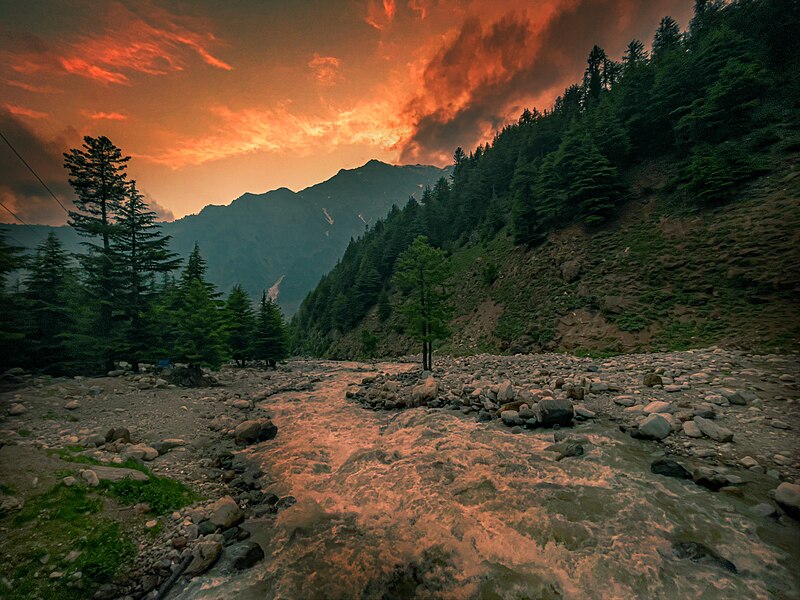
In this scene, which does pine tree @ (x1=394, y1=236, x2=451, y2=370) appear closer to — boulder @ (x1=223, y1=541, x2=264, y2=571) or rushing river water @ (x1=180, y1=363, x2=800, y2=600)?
rushing river water @ (x1=180, y1=363, x2=800, y2=600)

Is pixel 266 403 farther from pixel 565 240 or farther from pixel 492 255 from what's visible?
pixel 492 255

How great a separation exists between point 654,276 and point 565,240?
410 inches

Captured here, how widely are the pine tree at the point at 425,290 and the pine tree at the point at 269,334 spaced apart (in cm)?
2187

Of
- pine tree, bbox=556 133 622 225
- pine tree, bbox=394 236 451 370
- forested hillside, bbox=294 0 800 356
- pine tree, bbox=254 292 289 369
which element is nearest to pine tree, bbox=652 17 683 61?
forested hillside, bbox=294 0 800 356

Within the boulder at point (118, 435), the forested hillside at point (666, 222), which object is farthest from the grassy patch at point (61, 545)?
the forested hillside at point (666, 222)

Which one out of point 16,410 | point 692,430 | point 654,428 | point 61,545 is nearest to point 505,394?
point 654,428

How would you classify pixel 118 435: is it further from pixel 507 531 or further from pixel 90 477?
pixel 507 531

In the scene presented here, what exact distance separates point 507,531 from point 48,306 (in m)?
30.4

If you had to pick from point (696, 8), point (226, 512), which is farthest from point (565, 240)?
point (696, 8)

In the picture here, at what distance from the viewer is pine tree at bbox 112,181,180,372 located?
2108 centimetres

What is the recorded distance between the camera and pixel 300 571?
18.8 ft

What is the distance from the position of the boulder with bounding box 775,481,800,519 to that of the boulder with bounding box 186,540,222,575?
1201 cm

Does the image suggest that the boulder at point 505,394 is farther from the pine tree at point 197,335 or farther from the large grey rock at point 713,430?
the pine tree at point 197,335

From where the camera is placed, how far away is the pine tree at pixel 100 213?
2055cm
